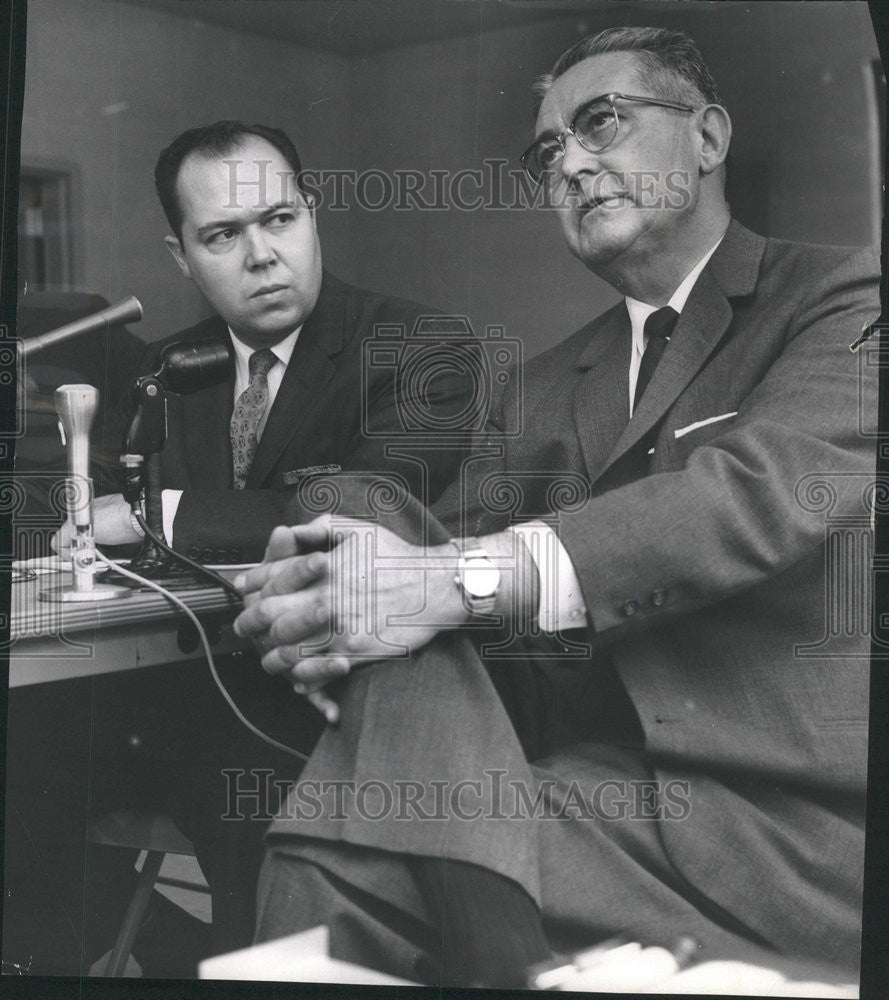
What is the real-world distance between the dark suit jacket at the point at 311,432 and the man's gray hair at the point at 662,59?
2.57 ft

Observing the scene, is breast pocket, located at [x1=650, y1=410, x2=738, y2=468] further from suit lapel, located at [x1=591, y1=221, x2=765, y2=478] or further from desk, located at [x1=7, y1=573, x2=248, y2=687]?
desk, located at [x1=7, y1=573, x2=248, y2=687]

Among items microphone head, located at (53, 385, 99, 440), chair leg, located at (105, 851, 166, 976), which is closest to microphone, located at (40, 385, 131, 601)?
microphone head, located at (53, 385, 99, 440)

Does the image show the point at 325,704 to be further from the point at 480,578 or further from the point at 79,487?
the point at 79,487

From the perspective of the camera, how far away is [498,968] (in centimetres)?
288

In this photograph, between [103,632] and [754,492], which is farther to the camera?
[103,632]

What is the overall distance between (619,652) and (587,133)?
4.28 feet

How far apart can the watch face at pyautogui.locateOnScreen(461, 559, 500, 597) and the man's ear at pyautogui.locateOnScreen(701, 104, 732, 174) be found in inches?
44.4

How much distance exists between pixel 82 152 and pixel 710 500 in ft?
6.00

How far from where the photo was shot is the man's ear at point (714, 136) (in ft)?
9.34

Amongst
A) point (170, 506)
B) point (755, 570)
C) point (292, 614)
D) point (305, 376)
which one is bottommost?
point (292, 614)

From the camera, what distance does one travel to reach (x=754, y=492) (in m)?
2.73

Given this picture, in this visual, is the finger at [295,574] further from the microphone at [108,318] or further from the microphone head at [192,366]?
the microphone at [108,318]

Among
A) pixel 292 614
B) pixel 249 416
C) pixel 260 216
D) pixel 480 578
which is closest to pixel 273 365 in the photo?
pixel 249 416

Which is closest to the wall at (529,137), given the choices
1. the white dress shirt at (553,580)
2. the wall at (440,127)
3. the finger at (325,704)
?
the wall at (440,127)
